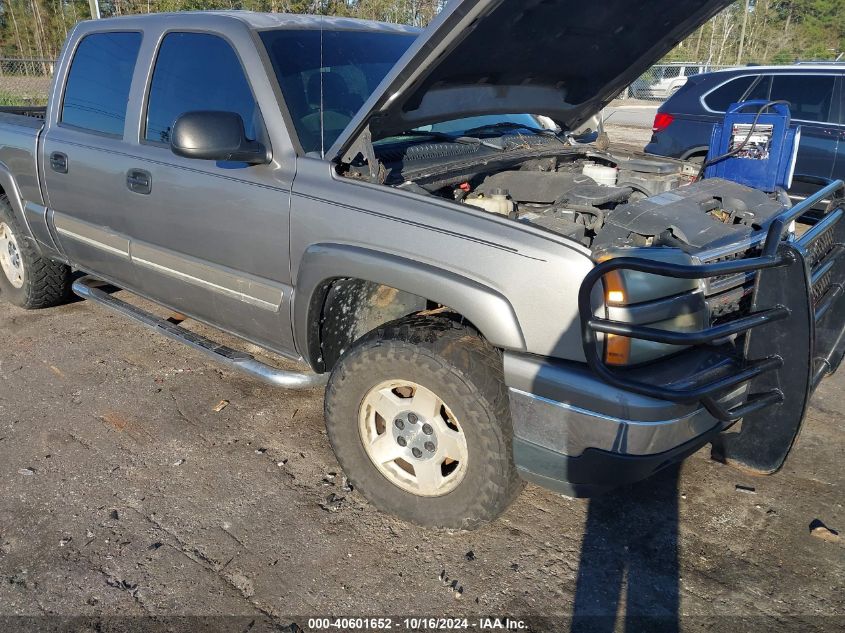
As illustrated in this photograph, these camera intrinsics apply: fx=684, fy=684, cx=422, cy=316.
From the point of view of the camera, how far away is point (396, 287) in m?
2.64

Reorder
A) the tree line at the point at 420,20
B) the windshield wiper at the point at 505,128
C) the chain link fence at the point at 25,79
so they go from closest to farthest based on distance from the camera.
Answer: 1. the windshield wiper at the point at 505,128
2. the tree line at the point at 420,20
3. the chain link fence at the point at 25,79

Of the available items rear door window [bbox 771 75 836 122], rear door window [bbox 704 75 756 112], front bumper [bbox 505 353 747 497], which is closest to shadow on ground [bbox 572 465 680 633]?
front bumper [bbox 505 353 747 497]

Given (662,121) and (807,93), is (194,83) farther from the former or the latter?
(807,93)

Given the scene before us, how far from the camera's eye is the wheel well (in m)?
3.01

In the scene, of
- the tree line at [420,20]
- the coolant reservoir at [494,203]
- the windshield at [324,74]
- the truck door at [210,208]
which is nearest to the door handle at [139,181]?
the truck door at [210,208]

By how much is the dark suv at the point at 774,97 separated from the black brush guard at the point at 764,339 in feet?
16.1

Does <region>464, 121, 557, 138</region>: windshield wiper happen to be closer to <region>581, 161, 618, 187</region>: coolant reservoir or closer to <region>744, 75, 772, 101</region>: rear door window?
<region>581, 161, 618, 187</region>: coolant reservoir

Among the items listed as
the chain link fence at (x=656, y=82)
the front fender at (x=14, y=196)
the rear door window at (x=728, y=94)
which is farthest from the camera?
the chain link fence at (x=656, y=82)

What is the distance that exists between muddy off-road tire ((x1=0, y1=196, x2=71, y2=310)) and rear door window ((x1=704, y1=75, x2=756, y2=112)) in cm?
700

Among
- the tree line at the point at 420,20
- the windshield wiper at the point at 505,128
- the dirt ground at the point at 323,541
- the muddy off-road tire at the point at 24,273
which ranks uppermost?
the tree line at the point at 420,20

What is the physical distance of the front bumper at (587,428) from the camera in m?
2.22

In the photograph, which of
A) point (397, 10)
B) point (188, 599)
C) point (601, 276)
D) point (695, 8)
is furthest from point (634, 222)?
point (397, 10)

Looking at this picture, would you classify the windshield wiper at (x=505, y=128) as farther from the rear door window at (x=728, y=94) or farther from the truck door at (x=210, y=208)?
the rear door window at (x=728, y=94)

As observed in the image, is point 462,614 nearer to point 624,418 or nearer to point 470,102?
point 624,418
